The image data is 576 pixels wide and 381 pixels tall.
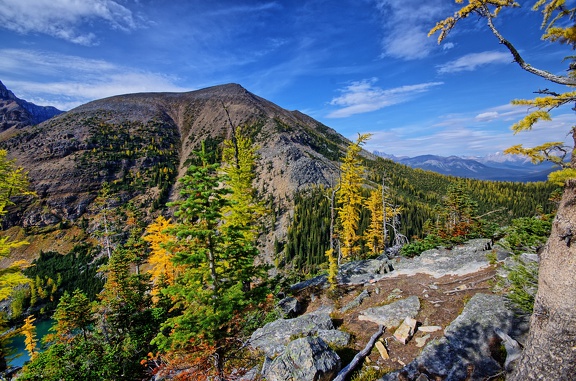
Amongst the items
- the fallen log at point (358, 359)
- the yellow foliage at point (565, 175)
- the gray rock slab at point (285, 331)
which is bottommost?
Answer: the gray rock slab at point (285, 331)

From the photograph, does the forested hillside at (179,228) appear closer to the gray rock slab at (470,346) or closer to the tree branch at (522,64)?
the gray rock slab at (470,346)

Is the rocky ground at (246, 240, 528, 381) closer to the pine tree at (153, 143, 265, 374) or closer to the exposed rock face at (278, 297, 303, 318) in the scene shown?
the exposed rock face at (278, 297, 303, 318)

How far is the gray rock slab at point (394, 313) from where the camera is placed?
1250 centimetres

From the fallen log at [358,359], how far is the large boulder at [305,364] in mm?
277

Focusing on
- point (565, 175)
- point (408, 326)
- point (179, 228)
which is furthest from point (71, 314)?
point (565, 175)

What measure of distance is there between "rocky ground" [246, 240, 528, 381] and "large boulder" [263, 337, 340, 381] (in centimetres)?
3

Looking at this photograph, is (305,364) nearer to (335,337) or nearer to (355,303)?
(335,337)

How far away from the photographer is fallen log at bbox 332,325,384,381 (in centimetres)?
908

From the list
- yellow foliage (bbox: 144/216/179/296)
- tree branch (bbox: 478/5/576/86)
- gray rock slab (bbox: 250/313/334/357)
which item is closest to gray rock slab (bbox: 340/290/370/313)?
gray rock slab (bbox: 250/313/334/357)

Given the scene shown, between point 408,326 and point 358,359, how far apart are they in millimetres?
2975

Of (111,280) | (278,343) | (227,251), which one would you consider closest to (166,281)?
(111,280)

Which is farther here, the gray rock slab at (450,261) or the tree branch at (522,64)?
the gray rock slab at (450,261)

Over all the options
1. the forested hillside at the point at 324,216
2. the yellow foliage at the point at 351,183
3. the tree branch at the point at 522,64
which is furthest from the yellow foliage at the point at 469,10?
the forested hillside at the point at 324,216

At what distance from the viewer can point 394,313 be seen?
13047 mm
